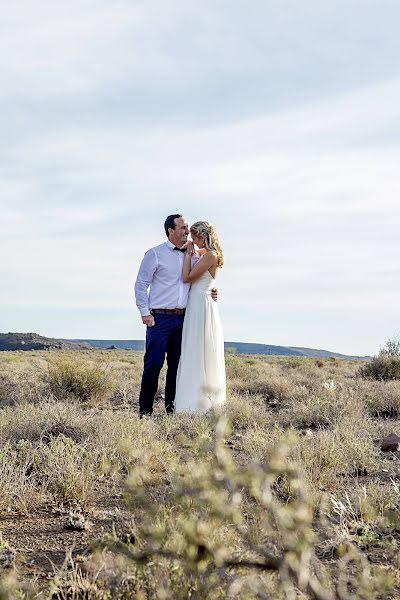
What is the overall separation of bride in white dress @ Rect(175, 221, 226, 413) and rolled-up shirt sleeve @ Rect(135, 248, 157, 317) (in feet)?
1.25

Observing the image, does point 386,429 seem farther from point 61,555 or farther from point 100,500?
point 61,555

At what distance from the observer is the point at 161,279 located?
856cm

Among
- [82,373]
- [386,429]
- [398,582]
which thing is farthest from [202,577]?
[82,373]

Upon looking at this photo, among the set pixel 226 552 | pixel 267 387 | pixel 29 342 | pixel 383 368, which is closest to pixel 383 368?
pixel 383 368

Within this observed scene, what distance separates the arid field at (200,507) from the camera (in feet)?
7.15

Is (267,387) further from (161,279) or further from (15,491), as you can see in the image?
(15,491)

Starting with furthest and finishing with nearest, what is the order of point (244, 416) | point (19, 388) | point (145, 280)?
point (19, 388)
point (145, 280)
point (244, 416)

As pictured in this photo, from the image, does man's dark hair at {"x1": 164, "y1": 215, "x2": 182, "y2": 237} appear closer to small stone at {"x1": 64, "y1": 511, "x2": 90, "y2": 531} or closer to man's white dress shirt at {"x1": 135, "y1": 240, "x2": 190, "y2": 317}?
man's white dress shirt at {"x1": 135, "y1": 240, "x2": 190, "y2": 317}

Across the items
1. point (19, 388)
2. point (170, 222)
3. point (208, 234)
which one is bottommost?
point (19, 388)

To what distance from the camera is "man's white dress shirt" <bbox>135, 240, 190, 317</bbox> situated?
8.52 meters

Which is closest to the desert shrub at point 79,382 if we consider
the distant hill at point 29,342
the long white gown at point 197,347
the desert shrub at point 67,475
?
the long white gown at point 197,347

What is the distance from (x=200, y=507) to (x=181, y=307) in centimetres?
586

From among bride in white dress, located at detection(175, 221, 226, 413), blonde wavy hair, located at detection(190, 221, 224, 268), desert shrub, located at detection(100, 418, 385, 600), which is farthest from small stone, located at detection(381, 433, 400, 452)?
desert shrub, located at detection(100, 418, 385, 600)

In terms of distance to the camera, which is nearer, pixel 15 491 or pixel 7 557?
pixel 7 557
